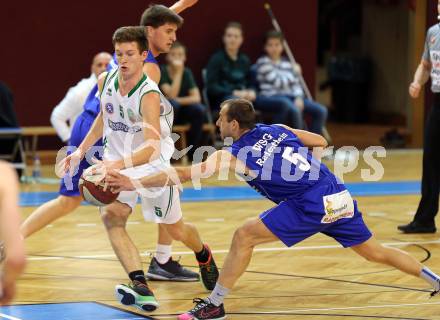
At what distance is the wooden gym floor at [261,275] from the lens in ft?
20.3

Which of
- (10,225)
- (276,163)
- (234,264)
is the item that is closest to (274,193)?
(276,163)

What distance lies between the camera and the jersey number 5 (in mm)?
5938

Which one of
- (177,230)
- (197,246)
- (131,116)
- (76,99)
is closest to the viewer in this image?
(131,116)

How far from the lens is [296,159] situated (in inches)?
235

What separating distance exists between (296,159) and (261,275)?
1.41 meters

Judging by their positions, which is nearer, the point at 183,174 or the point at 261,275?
the point at 183,174

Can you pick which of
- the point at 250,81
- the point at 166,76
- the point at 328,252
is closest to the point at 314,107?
the point at 250,81

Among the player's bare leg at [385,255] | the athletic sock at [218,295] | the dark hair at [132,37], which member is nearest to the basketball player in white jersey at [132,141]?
the dark hair at [132,37]

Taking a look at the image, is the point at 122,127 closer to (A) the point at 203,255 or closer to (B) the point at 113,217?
(B) the point at 113,217

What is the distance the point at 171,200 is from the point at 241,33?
729 cm

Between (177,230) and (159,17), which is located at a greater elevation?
(159,17)

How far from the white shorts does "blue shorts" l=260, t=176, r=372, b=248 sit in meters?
0.75

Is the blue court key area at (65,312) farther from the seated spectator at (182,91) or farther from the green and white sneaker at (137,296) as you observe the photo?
the seated spectator at (182,91)

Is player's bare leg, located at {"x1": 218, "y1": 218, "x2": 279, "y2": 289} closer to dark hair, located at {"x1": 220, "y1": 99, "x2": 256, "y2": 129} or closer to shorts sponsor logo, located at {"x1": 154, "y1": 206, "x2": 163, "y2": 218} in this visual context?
dark hair, located at {"x1": 220, "y1": 99, "x2": 256, "y2": 129}
